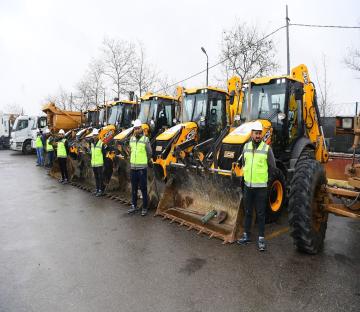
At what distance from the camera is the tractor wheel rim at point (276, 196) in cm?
662

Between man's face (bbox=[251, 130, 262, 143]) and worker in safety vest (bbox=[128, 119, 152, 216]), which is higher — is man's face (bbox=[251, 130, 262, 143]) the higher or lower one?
the higher one

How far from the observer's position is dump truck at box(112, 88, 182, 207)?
9.58 metres

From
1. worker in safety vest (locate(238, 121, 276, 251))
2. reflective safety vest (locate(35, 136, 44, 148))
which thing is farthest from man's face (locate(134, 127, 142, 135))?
reflective safety vest (locate(35, 136, 44, 148))

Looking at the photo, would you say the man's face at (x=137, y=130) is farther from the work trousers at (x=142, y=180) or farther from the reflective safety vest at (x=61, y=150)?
the reflective safety vest at (x=61, y=150)

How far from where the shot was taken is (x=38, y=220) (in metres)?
7.18

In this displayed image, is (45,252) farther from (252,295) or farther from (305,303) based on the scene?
(305,303)

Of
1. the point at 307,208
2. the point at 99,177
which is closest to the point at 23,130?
the point at 99,177

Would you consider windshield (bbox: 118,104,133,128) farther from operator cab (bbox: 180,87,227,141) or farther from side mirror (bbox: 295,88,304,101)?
side mirror (bbox: 295,88,304,101)

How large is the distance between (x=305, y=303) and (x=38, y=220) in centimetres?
565

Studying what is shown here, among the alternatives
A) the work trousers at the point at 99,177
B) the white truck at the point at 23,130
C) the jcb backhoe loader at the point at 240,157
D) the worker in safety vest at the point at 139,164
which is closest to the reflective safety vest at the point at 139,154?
the worker in safety vest at the point at 139,164

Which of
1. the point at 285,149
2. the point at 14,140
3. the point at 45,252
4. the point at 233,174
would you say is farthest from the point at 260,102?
the point at 14,140

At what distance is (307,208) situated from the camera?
4.57 meters

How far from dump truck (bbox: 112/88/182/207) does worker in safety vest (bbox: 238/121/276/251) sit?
4.80m

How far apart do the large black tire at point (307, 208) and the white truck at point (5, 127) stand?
2982cm
